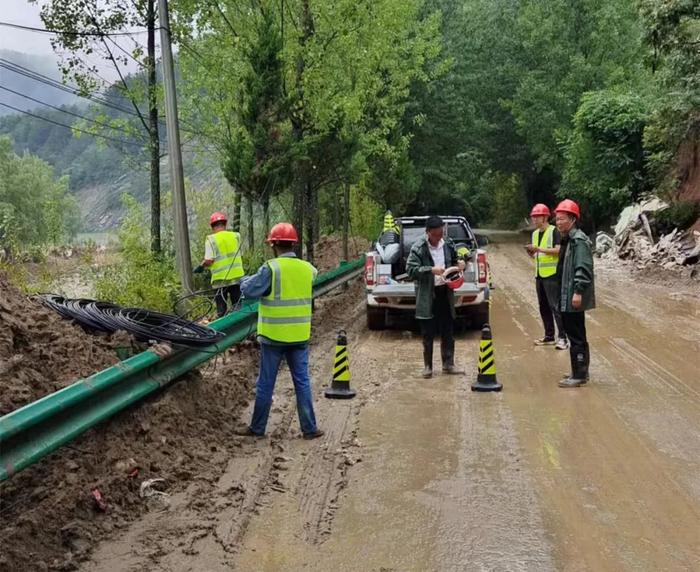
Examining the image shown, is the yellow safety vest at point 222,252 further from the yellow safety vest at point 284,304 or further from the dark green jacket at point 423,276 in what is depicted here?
the yellow safety vest at point 284,304

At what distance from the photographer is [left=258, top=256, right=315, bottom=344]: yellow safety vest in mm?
6105

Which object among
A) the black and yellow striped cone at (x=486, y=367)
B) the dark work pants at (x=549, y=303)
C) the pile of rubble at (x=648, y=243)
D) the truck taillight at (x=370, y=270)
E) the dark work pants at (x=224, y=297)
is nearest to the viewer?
the black and yellow striped cone at (x=486, y=367)

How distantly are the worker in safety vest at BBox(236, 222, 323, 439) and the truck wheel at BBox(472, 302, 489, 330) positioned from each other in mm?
5580

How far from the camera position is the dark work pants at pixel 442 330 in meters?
8.55

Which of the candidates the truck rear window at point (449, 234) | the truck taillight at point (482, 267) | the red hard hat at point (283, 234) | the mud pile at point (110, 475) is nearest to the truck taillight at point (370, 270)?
the truck rear window at point (449, 234)

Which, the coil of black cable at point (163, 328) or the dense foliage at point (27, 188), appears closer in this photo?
the coil of black cable at point (163, 328)

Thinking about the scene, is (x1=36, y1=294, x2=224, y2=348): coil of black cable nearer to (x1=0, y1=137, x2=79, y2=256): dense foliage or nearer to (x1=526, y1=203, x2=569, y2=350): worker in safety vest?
(x1=526, y1=203, x2=569, y2=350): worker in safety vest

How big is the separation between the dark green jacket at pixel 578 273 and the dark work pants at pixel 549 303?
1.93 metres

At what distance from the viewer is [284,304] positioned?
6148 mm

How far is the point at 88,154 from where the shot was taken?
139500 mm

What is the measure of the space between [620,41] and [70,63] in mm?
29269

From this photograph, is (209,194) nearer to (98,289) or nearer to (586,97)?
(98,289)

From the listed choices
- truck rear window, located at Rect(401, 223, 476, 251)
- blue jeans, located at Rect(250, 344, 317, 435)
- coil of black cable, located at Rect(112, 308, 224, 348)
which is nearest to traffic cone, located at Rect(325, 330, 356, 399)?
blue jeans, located at Rect(250, 344, 317, 435)

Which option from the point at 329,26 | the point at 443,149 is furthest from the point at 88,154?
the point at 329,26
